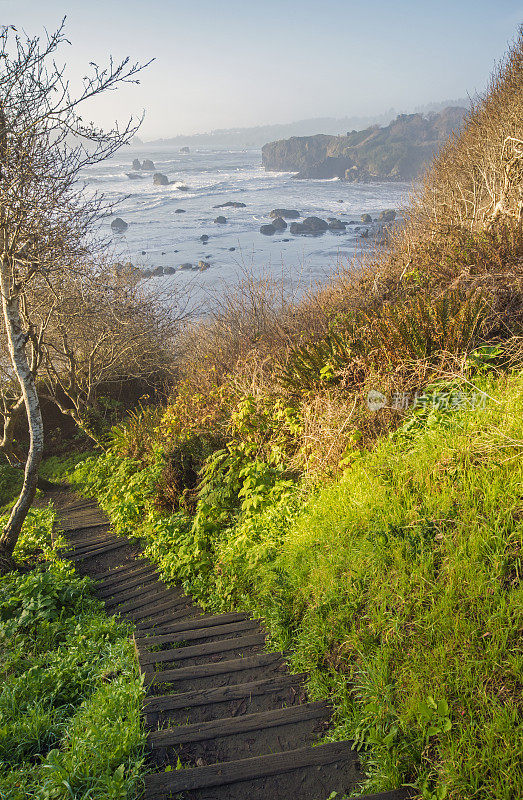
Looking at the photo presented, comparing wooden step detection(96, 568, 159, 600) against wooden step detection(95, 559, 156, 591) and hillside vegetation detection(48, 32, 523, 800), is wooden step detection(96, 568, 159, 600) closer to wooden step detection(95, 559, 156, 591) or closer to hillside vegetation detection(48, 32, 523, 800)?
wooden step detection(95, 559, 156, 591)

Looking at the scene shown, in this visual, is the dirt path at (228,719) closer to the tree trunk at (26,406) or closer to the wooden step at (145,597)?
the wooden step at (145,597)

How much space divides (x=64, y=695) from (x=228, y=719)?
137cm

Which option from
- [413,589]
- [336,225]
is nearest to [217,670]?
[413,589]

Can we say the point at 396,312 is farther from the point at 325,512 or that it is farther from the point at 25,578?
the point at 25,578

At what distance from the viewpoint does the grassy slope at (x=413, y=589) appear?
2277mm

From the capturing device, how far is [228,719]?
2771 mm

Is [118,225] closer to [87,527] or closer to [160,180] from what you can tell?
[160,180]

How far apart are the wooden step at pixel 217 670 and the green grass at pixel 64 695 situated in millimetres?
196

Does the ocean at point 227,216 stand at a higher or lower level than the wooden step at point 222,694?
higher

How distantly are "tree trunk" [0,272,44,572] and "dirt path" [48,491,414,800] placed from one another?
7.82 ft

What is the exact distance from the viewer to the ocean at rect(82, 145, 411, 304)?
5428 centimetres

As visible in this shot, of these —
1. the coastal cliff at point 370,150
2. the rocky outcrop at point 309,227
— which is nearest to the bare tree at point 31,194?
the rocky outcrop at point 309,227

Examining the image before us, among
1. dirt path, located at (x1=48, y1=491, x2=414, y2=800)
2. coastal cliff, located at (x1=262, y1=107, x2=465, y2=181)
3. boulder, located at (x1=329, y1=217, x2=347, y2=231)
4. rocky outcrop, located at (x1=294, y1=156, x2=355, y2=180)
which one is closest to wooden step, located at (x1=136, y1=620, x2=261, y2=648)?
dirt path, located at (x1=48, y1=491, x2=414, y2=800)

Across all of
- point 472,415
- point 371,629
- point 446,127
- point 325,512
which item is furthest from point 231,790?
point 446,127
